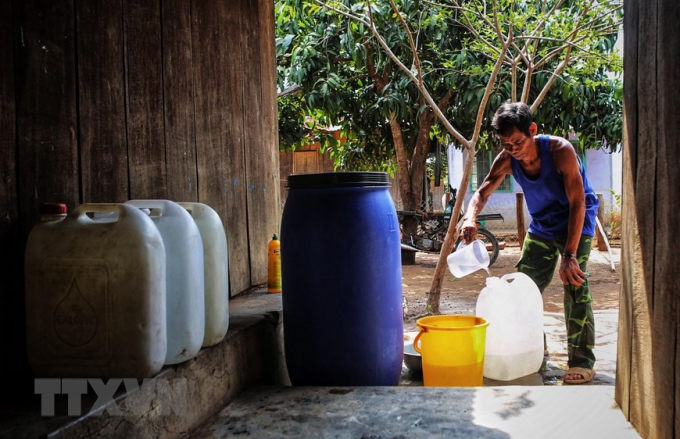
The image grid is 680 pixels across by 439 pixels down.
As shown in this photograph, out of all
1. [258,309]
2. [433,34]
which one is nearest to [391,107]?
[433,34]

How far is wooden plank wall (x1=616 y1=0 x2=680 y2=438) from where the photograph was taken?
1402 millimetres

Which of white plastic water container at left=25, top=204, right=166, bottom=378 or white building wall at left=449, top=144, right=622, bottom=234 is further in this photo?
white building wall at left=449, top=144, right=622, bottom=234

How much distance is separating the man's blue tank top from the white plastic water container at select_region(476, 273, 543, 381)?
409mm

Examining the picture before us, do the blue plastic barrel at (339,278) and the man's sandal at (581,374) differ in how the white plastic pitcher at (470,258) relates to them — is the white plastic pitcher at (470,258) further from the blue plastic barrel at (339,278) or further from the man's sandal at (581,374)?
the blue plastic barrel at (339,278)

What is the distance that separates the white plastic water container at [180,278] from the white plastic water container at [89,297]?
21cm

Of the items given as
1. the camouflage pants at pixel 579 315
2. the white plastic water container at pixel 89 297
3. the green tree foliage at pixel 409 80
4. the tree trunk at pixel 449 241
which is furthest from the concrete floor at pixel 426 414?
the green tree foliage at pixel 409 80

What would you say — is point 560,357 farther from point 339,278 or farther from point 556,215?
point 339,278

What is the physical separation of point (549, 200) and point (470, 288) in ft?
16.0

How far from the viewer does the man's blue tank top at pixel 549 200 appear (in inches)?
136

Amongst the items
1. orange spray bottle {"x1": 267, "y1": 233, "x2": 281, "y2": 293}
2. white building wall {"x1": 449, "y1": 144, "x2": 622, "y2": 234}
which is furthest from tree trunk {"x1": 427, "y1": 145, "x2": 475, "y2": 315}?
white building wall {"x1": 449, "y1": 144, "x2": 622, "y2": 234}

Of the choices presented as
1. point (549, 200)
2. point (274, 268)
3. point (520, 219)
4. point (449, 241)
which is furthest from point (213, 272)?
point (520, 219)

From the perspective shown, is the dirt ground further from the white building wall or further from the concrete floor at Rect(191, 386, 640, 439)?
the white building wall

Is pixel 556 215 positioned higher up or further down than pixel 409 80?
further down

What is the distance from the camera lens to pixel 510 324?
3.36 meters
